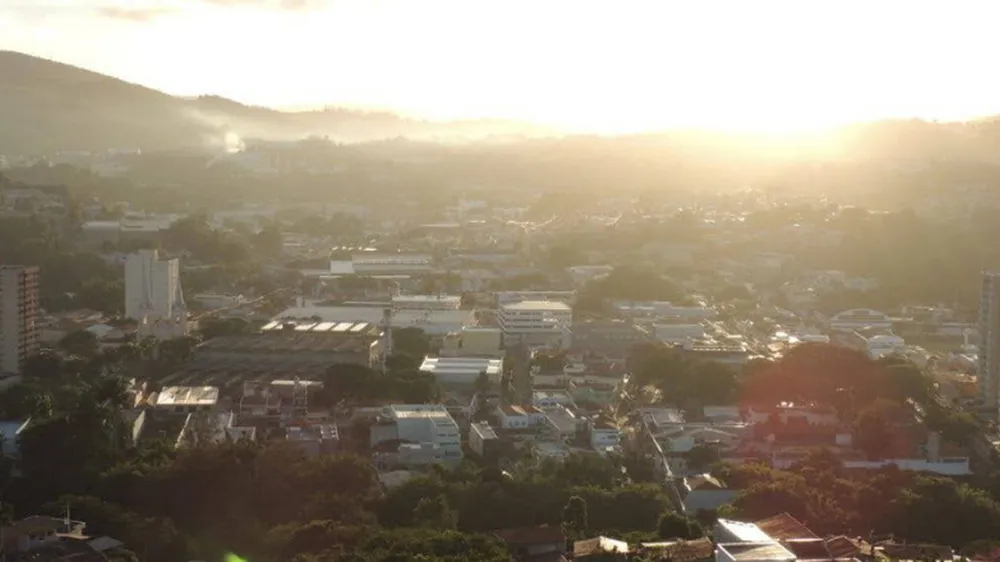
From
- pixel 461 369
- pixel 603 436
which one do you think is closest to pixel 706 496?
pixel 603 436

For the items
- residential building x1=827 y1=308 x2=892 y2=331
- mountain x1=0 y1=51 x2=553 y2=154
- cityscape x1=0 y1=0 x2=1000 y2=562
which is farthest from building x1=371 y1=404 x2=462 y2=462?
mountain x1=0 y1=51 x2=553 y2=154

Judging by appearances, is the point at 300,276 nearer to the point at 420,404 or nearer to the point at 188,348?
the point at 188,348

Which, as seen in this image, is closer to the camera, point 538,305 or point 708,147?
point 538,305

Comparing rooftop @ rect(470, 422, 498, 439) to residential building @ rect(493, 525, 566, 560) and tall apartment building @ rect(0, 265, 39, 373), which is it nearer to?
residential building @ rect(493, 525, 566, 560)

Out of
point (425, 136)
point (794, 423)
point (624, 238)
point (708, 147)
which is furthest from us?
point (425, 136)

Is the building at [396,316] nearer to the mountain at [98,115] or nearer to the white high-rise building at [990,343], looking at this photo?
the white high-rise building at [990,343]

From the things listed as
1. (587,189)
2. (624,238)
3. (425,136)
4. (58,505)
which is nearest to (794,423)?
(58,505)
